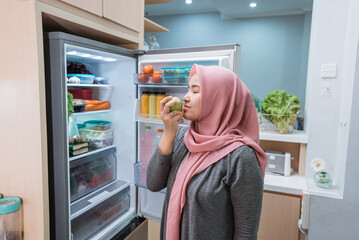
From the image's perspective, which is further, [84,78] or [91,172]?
[91,172]

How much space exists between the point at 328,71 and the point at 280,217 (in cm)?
123

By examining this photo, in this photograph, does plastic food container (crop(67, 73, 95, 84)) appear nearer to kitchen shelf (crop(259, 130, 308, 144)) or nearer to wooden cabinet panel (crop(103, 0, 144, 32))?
wooden cabinet panel (crop(103, 0, 144, 32))

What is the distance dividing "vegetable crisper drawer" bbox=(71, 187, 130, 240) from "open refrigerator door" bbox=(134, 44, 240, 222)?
5.3 inches

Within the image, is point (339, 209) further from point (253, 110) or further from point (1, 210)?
point (1, 210)

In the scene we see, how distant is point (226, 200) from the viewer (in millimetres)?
917

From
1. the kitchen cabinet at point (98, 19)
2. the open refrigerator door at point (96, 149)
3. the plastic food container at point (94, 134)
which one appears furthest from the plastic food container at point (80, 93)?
the kitchen cabinet at point (98, 19)

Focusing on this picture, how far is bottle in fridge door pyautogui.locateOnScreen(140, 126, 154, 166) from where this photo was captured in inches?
73.6

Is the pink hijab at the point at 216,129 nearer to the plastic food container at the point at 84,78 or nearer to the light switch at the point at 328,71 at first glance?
the plastic food container at the point at 84,78

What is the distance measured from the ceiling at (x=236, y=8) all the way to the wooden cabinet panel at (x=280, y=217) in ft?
7.68

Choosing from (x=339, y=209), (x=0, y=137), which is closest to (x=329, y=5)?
(x=339, y=209)

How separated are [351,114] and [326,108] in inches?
11.9

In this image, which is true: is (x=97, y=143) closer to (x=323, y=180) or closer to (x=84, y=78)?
(x=84, y=78)

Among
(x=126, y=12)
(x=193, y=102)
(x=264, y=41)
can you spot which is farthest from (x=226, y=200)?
(x=264, y=41)

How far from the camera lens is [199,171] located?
3.06ft
